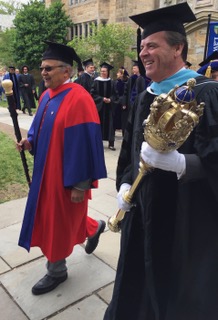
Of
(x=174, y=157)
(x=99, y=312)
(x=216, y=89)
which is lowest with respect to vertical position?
(x=99, y=312)

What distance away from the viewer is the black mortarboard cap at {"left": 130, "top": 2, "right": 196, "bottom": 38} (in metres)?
1.57

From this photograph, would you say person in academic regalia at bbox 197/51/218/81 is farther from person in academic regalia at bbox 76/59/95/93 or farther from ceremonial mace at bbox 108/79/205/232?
person in academic regalia at bbox 76/59/95/93

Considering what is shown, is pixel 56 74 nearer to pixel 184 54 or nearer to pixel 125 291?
pixel 184 54

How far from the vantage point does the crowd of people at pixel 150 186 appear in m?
1.47

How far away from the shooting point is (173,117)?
4.02ft

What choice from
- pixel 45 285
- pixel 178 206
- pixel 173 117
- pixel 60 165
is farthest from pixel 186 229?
Result: pixel 45 285

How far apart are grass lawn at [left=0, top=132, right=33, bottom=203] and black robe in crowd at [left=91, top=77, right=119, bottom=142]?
6.61ft

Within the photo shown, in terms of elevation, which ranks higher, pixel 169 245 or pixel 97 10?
pixel 97 10

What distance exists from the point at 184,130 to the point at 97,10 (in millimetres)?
→ 25758

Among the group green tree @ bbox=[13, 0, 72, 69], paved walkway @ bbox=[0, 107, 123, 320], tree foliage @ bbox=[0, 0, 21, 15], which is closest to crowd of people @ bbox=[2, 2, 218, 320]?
paved walkway @ bbox=[0, 107, 123, 320]

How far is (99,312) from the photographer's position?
2.45 m

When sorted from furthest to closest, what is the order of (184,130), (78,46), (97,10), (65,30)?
(65,30) < (97,10) < (78,46) < (184,130)

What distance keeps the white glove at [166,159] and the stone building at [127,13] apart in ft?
31.1

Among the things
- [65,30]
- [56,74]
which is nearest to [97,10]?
[65,30]
